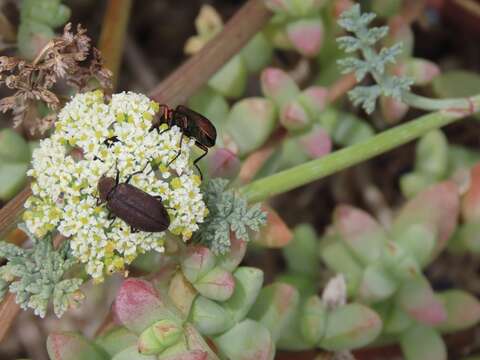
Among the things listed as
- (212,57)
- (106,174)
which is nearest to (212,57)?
(212,57)

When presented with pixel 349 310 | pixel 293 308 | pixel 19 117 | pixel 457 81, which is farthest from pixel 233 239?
pixel 457 81

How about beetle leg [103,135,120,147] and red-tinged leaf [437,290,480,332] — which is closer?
beetle leg [103,135,120,147]

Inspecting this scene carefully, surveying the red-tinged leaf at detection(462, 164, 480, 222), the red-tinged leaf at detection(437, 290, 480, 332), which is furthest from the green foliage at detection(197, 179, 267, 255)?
the red-tinged leaf at detection(462, 164, 480, 222)

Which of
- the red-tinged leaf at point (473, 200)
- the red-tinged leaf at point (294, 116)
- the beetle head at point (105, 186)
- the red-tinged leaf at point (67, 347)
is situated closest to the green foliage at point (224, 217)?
the beetle head at point (105, 186)

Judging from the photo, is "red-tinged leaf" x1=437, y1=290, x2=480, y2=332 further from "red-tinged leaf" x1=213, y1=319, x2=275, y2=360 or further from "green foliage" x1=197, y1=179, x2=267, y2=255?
"green foliage" x1=197, y1=179, x2=267, y2=255

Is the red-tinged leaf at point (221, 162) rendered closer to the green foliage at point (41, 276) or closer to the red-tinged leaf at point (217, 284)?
the red-tinged leaf at point (217, 284)

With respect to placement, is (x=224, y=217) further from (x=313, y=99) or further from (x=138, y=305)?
(x=313, y=99)
